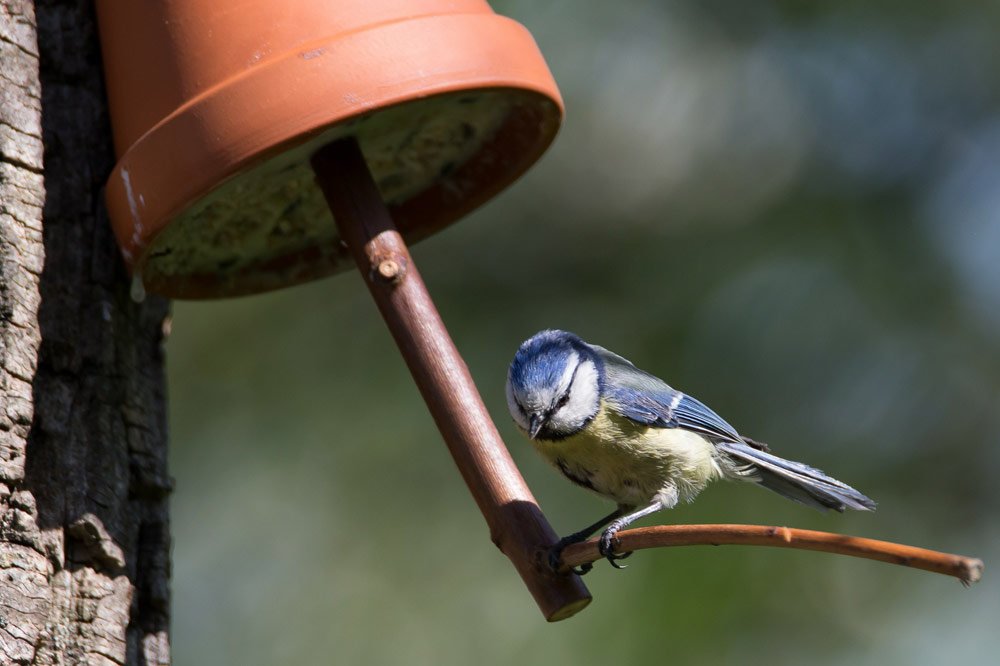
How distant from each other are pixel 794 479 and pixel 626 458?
0.28 metres

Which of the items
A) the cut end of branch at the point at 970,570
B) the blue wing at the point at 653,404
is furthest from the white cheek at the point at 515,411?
the cut end of branch at the point at 970,570

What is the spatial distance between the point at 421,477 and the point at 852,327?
1381 millimetres

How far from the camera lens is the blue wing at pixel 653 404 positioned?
1787 mm

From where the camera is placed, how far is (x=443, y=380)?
4.68 ft

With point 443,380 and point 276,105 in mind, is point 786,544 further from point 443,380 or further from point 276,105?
point 276,105

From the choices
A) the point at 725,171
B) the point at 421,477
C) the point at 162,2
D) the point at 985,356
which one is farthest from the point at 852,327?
the point at 162,2

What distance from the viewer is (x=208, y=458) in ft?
11.5

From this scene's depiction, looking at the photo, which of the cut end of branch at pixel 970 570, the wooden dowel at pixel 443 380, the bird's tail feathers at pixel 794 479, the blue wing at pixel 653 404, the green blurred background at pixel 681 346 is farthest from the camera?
the green blurred background at pixel 681 346

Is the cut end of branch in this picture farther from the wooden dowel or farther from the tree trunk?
the tree trunk

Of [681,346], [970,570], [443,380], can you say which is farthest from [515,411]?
[681,346]

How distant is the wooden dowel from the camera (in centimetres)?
132

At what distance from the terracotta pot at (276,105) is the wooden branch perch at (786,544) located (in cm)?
59

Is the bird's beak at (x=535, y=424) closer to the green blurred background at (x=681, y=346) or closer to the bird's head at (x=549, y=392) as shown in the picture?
the bird's head at (x=549, y=392)

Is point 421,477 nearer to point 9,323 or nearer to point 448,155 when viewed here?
point 448,155
